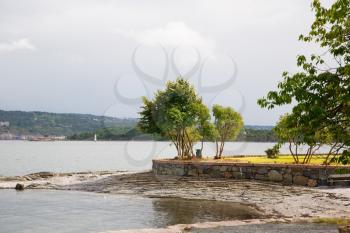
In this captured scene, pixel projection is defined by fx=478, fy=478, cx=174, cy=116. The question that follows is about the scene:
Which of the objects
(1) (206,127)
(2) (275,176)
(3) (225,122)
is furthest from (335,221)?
(3) (225,122)

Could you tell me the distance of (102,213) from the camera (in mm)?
19938

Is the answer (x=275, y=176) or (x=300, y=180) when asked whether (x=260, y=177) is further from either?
(x=300, y=180)

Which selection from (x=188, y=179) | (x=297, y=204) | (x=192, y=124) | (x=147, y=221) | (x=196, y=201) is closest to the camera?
(x=147, y=221)

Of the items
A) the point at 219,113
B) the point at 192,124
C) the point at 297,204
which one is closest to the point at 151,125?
the point at 192,124

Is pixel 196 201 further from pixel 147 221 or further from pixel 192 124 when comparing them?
pixel 192 124

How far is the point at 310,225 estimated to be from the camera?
1486 cm

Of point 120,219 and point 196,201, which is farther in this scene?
point 196,201

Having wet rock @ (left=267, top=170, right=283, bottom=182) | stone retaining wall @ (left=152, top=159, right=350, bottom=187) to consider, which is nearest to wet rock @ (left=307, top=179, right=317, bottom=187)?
stone retaining wall @ (left=152, top=159, right=350, bottom=187)

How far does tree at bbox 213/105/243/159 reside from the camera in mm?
38844

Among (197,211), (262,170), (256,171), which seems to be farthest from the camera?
(256,171)

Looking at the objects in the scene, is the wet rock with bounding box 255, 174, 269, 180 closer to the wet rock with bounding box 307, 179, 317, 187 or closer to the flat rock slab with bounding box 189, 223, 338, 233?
the wet rock with bounding box 307, 179, 317, 187

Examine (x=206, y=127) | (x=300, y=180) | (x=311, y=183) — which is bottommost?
(x=311, y=183)

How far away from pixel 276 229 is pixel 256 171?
13379 millimetres

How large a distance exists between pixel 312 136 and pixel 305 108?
908 millimetres
